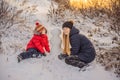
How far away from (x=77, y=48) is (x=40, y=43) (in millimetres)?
888

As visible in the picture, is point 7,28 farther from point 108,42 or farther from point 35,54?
point 108,42

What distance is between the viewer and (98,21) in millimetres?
9680

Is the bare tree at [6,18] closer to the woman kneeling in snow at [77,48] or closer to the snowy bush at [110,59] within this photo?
the woman kneeling in snow at [77,48]

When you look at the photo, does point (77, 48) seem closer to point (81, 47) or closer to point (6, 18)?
point (81, 47)

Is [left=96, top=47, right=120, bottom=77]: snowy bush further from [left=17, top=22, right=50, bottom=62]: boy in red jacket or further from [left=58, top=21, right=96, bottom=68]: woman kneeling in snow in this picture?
[left=17, top=22, right=50, bottom=62]: boy in red jacket

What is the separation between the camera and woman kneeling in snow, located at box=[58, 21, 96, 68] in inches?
287

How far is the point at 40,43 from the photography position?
7805 mm

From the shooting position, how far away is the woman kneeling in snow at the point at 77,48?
24.0 feet

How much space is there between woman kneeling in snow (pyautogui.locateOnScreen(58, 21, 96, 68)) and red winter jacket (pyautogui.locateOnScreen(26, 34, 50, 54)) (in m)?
0.53

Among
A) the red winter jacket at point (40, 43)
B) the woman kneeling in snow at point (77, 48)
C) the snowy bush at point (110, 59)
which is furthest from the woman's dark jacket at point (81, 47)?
the red winter jacket at point (40, 43)

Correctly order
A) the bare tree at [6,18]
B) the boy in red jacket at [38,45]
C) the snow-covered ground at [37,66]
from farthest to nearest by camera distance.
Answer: the bare tree at [6,18] < the boy in red jacket at [38,45] < the snow-covered ground at [37,66]

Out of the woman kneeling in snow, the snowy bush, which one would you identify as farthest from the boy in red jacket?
the snowy bush

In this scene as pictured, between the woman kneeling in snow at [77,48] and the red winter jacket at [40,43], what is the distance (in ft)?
1.74

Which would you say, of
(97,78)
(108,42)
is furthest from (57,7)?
(97,78)
